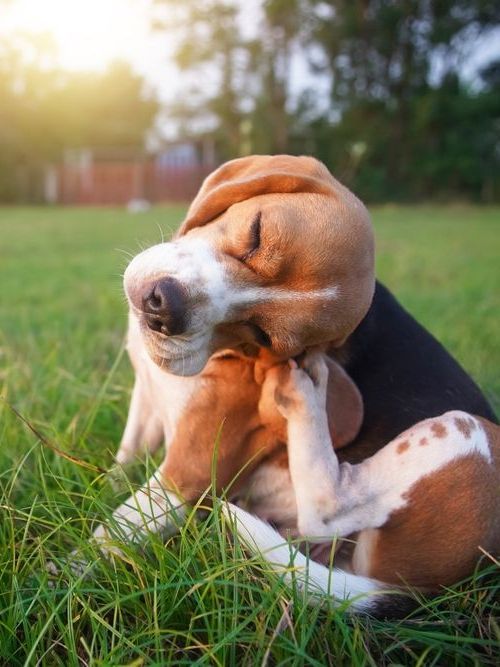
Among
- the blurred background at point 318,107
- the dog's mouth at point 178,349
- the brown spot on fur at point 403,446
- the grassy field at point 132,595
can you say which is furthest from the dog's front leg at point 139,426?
the blurred background at point 318,107

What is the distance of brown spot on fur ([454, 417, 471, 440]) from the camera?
2.33 meters

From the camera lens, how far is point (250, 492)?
260 centimetres

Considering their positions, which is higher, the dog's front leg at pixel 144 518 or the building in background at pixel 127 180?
the dog's front leg at pixel 144 518

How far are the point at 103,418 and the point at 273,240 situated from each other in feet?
5.02

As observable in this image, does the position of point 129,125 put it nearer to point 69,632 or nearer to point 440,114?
point 440,114

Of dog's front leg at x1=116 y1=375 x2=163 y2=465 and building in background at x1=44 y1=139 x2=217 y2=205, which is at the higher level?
dog's front leg at x1=116 y1=375 x2=163 y2=465

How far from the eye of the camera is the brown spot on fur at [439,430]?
234 cm

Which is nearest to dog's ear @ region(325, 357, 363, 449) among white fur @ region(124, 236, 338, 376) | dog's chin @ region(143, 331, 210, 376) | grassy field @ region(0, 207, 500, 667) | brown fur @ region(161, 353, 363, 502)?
brown fur @ region(161, 353, 363, 502)

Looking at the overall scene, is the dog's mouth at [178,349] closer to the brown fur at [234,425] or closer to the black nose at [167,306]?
the black nose at [167,306]

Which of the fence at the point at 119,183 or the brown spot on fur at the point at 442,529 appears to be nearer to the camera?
Answer: the brown spot on fur at the point at 442,529

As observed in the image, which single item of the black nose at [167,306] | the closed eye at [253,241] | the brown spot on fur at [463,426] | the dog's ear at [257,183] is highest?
the dog's ear at [257,183]

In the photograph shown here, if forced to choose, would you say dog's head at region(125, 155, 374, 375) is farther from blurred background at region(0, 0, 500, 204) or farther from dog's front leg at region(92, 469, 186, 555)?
blurred background at region(0, 0, 500, 204)

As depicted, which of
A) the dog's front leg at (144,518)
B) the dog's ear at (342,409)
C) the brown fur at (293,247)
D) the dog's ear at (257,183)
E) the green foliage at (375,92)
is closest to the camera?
the dog's front leg at (144,518)

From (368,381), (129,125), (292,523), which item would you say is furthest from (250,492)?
(129,125)
